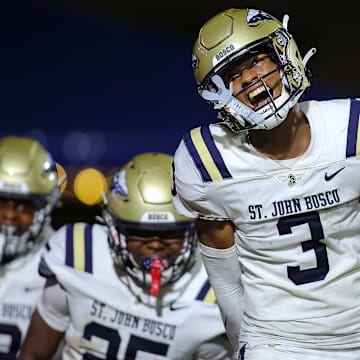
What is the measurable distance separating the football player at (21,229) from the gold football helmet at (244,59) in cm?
128

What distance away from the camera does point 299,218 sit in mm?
1995

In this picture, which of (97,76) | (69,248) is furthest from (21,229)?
(97,76)

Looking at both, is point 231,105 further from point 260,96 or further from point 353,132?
point 353,132

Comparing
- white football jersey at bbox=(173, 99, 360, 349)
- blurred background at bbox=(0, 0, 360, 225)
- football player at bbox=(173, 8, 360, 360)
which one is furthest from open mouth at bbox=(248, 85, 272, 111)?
blurred background at bbox=(0, 0, 360, 225)

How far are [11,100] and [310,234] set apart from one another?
402 cm

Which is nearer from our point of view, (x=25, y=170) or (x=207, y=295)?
(x=207, y=295)

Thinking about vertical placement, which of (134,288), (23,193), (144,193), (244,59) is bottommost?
Result: (134,288)

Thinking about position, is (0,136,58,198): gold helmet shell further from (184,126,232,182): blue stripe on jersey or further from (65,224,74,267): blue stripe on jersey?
(184,126,232,182): blue stripe on jersey

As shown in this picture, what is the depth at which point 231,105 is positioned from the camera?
1976mm

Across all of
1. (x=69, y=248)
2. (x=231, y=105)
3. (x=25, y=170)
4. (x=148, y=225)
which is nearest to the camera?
(x=231, y=105)

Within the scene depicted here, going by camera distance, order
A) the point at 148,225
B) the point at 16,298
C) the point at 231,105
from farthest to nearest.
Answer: the point at 16,298 → the point at 148,225 → the point at 231,105

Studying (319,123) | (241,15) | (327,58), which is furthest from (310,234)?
(327,58)

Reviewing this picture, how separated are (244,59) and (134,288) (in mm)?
888

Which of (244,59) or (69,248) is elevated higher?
(244,59)
